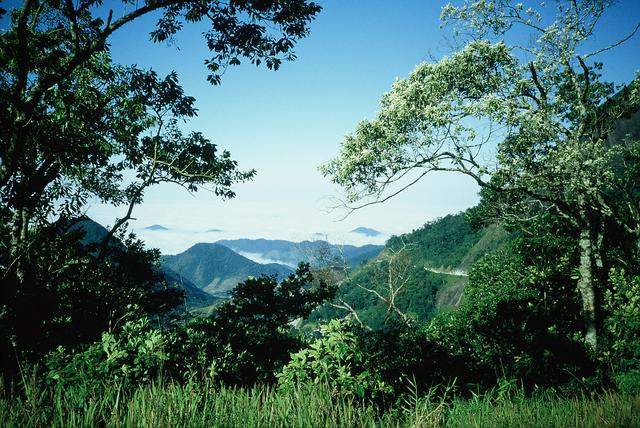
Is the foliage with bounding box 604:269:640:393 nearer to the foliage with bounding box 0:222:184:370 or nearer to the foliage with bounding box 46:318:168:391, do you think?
the foliage with bounding box 46:318:168:391

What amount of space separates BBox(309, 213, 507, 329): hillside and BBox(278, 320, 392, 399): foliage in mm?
56485

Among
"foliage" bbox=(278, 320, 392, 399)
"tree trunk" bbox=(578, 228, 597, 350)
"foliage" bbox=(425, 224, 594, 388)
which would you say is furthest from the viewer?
"tree trunk" bbox=(578, 228, 597, 350)

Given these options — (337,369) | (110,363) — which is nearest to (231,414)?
(337,369)

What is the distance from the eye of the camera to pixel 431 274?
344 ft

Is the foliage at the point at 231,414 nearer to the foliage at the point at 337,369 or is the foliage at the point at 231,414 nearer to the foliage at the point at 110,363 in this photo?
the foliage at the point at 110,363

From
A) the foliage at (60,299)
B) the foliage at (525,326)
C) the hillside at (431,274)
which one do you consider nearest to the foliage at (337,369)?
the foliage at (525,326)

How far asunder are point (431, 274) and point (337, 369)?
359ft

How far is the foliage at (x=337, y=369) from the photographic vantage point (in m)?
4.37

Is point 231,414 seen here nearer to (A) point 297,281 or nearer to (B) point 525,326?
(A) point 297,281

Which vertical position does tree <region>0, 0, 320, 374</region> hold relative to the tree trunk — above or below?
above

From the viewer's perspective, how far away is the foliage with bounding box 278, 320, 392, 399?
14.3 ft

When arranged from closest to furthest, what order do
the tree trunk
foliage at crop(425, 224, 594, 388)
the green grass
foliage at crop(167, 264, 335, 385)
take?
the green grass
foliage at crop(167, 264, 335, 385)
foliage at crop(425, 224, 594, 388)
the tree trunk

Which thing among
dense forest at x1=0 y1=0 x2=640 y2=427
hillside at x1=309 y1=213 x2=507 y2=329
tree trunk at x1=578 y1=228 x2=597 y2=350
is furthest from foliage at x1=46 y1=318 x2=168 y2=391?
hillside at x1=309 y1=213 x2=507 y2=329

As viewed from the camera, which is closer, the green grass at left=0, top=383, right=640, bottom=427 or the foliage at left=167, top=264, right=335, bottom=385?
the green grass at left=0, top=383, right=640, bottom=427
